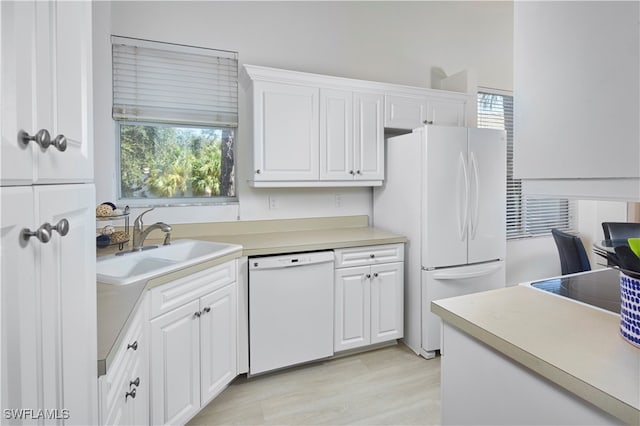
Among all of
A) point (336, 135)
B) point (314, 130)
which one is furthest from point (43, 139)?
point (336, 135)

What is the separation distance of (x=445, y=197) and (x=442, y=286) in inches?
27.9

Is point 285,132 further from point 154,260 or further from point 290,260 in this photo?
point 154,260

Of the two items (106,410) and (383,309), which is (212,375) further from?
(383,309)

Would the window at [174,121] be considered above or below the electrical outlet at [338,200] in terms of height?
above

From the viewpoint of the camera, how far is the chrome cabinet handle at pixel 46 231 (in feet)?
1.64

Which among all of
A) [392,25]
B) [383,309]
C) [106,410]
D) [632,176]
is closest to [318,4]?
[392,25]

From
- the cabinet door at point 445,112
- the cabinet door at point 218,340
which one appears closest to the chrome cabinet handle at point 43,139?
the cabinet door at point 218,340

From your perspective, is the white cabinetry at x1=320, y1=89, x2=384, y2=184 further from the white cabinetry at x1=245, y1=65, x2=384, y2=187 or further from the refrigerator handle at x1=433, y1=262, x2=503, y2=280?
the refrigerator handle at x1=433, y1=262, x2=503, y2=280

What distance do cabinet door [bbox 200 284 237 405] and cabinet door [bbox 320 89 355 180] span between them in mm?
1223

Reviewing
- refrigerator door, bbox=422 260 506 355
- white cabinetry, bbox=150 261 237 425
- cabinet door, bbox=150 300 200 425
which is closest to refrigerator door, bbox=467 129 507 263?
refrigerator door, bbox=422 260 506 355

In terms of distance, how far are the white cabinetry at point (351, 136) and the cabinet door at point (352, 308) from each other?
80cm

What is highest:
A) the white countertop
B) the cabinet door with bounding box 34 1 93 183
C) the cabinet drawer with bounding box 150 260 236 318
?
the cabinet door with bounding box 34 1 93 183

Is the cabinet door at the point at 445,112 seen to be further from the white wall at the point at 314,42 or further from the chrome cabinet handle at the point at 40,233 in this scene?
the chrome cabinet handle at the point at 40,233

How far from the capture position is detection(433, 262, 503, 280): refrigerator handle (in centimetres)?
→ 257
